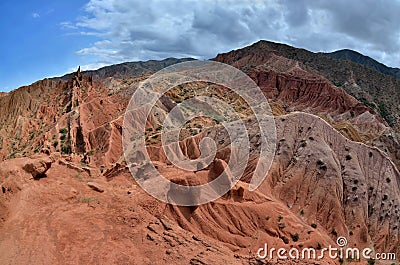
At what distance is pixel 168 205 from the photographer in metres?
16.4

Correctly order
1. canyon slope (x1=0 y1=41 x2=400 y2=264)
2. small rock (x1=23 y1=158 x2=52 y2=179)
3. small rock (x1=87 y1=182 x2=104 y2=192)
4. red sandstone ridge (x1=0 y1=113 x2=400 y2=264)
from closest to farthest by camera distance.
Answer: red sandstone ridge (x1=0 y1=113 x2=400 y2=264) → canyon slope (x1=0 y1=41 x2=400 y2=264) → small rock (x1=23 y1=158 x2=52 y2=179) → small rock (x1=87 y1=182 x2=104 y2=192)

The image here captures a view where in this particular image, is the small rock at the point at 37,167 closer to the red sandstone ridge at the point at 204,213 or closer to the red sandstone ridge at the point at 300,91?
the red sandstone ridge at the point at 204,213

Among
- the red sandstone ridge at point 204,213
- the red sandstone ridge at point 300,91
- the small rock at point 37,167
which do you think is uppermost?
the red sandstone ridge at point 300,91

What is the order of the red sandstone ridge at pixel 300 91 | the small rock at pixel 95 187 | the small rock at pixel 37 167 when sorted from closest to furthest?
the small rock at pixel 37 167 < the small rock at pixel 95 187 < the red sandstone ridge at pixel 300 91

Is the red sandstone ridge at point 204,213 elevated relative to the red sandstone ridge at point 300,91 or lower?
lower

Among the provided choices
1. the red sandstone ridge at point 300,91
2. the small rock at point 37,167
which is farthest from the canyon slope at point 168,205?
the red sandstone ridge at point 300,91

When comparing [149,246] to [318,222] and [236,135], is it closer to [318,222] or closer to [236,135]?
[318,222]

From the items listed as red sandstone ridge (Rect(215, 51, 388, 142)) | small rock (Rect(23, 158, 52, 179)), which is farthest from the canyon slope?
red sandstone ridge (Rect(215, 51, 388, 142))

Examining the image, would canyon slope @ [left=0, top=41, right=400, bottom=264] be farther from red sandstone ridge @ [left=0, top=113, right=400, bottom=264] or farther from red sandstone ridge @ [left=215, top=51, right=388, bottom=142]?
red sandstone ridge @ [left=215, top=51, right=388, bottom=142]

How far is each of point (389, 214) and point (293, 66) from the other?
84425 millimetres

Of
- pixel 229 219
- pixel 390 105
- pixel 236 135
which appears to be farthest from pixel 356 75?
pixel 229 219

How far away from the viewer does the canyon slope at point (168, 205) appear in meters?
13.7

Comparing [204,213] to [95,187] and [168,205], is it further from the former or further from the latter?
[95,187]

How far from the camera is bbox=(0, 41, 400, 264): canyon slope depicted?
1366 centimetres
